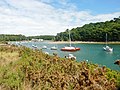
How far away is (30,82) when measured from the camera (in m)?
8.40

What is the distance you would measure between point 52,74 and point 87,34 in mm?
158804

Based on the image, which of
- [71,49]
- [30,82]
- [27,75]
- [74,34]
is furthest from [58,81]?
[74,34]

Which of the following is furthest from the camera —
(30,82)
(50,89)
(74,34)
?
(74,34)

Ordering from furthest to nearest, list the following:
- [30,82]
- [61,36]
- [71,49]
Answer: [61,36], [71,49], [30,82]

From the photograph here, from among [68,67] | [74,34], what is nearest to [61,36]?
[74,34]

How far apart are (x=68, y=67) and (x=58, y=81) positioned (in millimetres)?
1690

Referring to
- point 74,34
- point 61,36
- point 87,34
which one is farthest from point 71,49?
point 61,36

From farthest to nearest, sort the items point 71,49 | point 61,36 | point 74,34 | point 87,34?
point 61,36
point 74,34
point 87,34
point 71,49

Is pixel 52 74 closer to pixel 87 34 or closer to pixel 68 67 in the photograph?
pixel 68 67

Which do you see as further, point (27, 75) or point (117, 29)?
point (117, 29)

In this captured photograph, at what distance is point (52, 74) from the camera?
8.57 m

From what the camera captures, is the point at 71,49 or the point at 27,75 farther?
the point at 71,49

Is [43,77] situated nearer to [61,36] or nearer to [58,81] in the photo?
[58,81]

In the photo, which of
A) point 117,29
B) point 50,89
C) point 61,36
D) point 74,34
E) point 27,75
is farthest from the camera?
point 61,36
